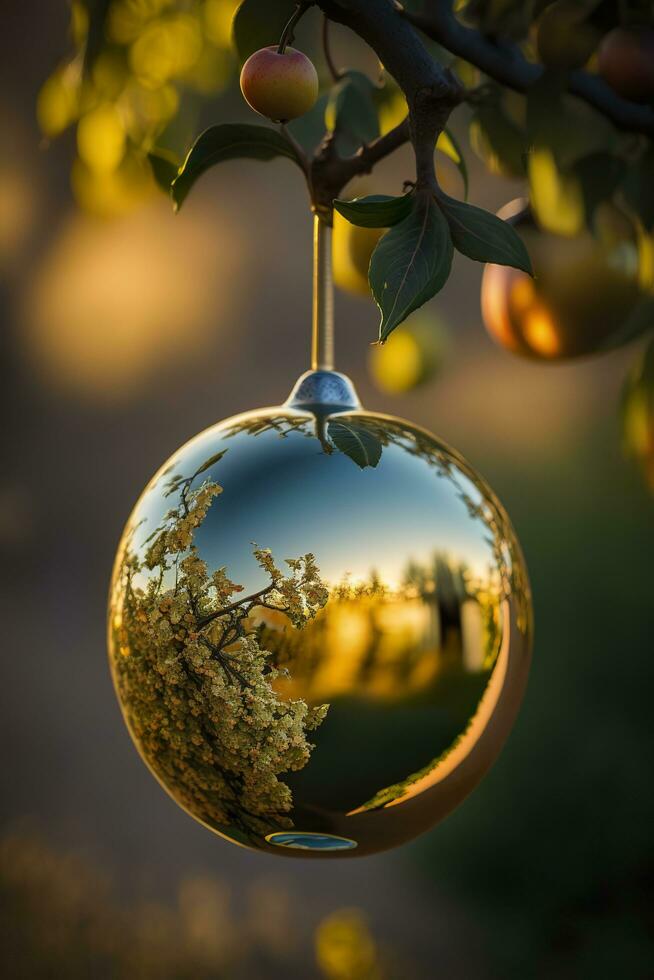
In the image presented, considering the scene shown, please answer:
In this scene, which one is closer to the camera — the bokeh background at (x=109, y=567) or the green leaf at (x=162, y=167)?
the green leaf at (x=162, y=167)

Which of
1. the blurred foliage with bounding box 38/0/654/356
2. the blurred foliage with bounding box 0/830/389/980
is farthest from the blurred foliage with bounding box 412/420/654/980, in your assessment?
the blurred foliage with bounding box 38/0/654/356

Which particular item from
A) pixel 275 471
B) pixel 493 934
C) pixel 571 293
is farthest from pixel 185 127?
pixel 493 934

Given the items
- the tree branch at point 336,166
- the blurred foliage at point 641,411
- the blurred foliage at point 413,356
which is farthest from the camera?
the blurred foliage at point 413,356

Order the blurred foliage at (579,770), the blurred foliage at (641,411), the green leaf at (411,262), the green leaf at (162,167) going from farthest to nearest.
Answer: the blurred foliage at (579,770)
the blurred foliage at (641,411)
the green leaf at (162,167)
the green leaf at (411,262)

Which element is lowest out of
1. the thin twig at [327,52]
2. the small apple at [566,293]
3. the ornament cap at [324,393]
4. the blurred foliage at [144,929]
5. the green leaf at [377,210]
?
the blurred foliage at [144,929]

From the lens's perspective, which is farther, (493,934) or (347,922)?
(347,922)

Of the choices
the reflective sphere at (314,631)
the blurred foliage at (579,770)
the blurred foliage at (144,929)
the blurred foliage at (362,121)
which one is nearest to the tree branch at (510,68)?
the blurred foliage at (362,121)

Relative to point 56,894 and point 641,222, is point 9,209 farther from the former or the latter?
point 641,222

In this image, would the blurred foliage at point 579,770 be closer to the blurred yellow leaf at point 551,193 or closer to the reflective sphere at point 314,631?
the blurred yellow leaf at point 551,193
